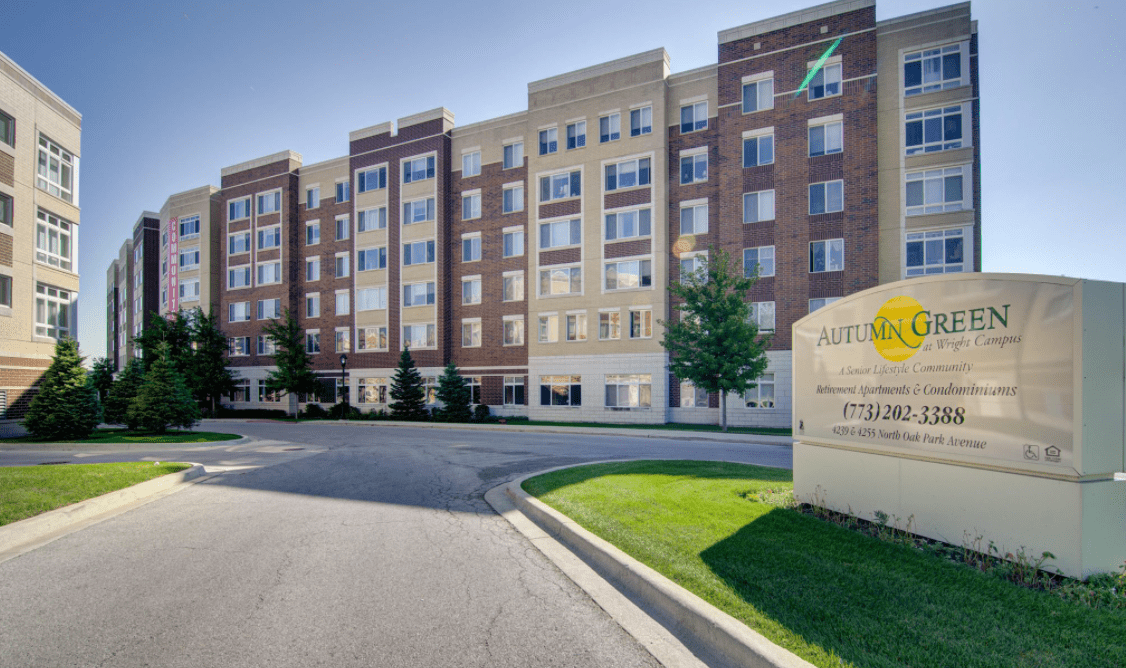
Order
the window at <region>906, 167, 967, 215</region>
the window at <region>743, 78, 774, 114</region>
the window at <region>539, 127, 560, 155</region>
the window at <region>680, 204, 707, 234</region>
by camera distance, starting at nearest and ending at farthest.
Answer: the window at <region>906, 167, 967, 215</region> → the window at <region>743, 78, 774, 114</region> → the window at <region>680, 204, 707, 234</region> → the window at <region>539, 127, 560, 155</region>

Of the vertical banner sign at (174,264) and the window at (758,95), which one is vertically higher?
the window at (758,95)

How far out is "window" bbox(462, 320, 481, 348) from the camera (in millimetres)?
39188

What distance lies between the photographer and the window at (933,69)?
27672 millimetres

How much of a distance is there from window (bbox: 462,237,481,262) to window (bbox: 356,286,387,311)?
6.90 m

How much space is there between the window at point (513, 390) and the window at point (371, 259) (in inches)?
503

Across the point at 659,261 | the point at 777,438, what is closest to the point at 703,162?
the point at 659,261

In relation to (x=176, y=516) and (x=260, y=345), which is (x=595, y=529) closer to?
(x=176, y=516)

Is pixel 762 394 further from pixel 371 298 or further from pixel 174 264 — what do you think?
pixel 174 264

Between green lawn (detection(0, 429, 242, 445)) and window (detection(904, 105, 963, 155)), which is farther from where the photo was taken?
window (detection(904, 105, 963, 155))

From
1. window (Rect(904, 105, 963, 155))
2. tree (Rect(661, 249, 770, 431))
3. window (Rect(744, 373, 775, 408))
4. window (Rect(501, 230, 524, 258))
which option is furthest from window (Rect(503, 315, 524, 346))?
window (Rect(904, 105, 963, 155))

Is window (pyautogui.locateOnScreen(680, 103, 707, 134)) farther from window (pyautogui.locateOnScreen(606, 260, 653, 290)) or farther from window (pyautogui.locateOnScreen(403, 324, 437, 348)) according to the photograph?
window (pyautogui.locateOnScreen(403, 324, 437, 348))

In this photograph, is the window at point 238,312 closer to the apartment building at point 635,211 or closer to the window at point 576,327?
the apartment building at point 635,211

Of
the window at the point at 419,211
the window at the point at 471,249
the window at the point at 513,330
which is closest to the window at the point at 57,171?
the window at the point at 419,211

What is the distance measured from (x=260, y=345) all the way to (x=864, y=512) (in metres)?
50.0
